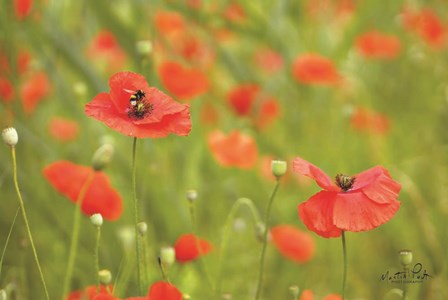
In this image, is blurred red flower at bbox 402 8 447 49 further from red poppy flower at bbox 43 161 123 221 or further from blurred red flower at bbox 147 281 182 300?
blurred red flower at bbox 147 281 182 300

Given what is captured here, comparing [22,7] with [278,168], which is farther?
[22,7]

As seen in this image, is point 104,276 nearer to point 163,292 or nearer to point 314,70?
point 163,292

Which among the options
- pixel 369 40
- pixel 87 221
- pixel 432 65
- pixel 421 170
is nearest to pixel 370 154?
pixel 421 170

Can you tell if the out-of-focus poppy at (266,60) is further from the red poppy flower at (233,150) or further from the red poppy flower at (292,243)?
the red poppy flower at (292,243)

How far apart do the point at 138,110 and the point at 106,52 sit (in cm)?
162

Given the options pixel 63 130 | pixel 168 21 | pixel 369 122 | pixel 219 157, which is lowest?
pixel 219 157

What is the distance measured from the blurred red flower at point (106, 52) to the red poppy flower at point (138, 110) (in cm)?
97

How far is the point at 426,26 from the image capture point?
194cm

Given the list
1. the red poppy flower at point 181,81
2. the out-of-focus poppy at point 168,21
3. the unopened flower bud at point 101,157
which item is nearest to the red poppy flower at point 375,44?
the out-of-focus poppy at point 168,21

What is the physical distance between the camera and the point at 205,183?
64.3 inches

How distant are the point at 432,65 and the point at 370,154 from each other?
20.3 inches

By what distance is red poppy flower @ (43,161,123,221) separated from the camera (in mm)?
967

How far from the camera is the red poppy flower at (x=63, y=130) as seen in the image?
1747mm
